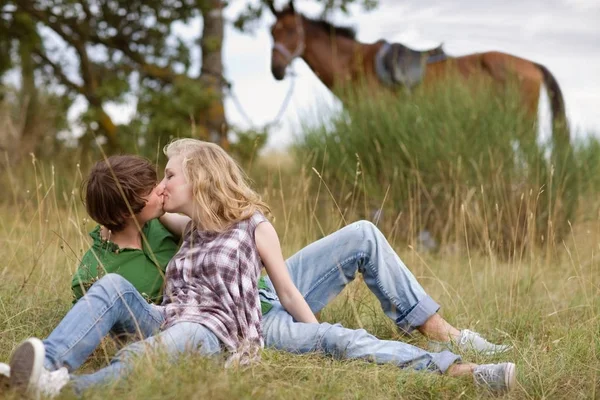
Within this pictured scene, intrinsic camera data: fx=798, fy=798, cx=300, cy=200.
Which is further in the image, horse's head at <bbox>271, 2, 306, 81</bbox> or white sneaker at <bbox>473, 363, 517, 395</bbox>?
horse's head at <bbox>271, 2, 306, 81</bbox>

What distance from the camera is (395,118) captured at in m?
6.52

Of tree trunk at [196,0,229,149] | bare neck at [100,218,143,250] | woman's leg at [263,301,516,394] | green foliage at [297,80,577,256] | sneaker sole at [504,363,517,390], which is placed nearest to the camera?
sneaker sole at [504,363,517,390]

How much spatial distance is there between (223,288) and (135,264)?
1.49ft

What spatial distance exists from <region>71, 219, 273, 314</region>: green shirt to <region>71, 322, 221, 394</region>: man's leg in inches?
14.0

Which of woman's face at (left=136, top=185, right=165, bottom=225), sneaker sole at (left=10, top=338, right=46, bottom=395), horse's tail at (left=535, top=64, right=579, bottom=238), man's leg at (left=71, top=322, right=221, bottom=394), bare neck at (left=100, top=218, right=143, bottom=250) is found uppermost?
woman's face at (left=136, top=185, right=165, bottom=225)

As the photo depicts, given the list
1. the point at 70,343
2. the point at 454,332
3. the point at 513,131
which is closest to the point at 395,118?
the point at 513,131

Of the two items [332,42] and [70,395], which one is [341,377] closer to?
[70,395]

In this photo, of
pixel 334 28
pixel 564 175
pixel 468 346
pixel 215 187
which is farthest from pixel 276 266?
pixel 334 28

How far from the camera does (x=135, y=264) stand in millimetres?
2961

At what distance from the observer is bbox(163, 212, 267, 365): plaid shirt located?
2.66m

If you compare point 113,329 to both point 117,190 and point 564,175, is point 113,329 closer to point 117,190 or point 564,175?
point 117,190

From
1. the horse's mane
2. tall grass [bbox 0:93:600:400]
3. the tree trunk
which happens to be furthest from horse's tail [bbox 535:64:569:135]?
the tree trunk

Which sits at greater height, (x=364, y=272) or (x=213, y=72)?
(x=213, y=72)

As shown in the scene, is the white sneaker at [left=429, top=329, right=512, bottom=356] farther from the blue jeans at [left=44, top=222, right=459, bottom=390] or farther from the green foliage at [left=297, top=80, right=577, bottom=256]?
→ the green foliage at [left=297, top=80, right=577, bottom=256]
